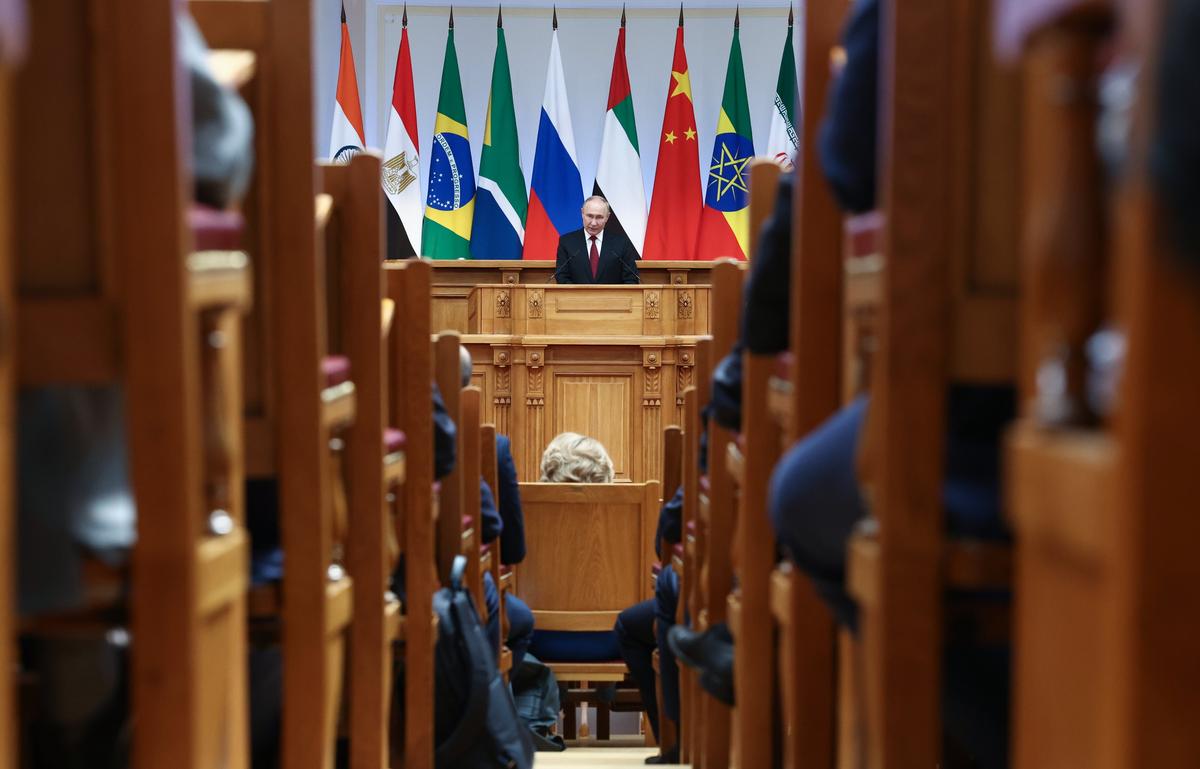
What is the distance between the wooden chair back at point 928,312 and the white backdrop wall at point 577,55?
26.0 ft

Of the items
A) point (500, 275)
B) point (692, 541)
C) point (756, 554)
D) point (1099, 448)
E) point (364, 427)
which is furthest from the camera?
point (500, 275)

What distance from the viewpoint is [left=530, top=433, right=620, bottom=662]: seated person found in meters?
4.19

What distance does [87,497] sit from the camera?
3.67ft

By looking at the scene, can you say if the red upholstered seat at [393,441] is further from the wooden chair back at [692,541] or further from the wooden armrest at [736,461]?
the wooden chair back at [692,541]

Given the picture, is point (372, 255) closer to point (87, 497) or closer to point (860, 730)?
point (87, 497)

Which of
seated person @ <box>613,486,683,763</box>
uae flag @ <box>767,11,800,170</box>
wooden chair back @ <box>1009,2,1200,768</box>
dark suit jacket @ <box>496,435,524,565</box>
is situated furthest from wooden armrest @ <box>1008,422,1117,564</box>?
uae flag @ <box>767,11,800,170</box>

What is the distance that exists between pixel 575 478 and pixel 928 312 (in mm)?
3180

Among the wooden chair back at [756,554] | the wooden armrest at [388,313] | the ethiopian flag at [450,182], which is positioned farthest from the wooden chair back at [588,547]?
the ethiopian flag at [450,182]

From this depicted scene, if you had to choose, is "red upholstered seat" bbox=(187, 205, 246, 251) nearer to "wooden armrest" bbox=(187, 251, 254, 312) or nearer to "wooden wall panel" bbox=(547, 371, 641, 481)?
"wooden armrest" bbox=(187, 251, 254, 312)

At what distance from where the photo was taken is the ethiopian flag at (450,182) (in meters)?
8.01

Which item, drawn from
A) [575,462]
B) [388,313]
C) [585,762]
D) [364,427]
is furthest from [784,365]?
[575,462]

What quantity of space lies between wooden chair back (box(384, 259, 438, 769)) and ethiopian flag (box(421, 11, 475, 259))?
5.80 meters

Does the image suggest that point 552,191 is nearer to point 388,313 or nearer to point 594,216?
point 594,216

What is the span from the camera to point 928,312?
1053mm
